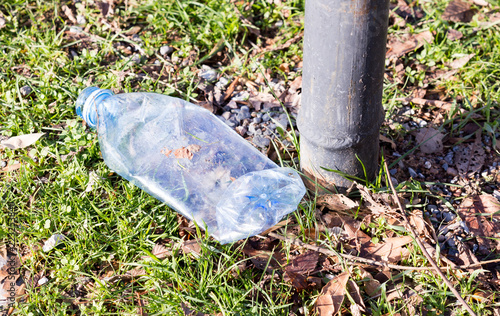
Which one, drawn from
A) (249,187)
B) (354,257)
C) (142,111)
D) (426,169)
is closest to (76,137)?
(142,111)

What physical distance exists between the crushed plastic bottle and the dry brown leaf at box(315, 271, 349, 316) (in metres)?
0.41

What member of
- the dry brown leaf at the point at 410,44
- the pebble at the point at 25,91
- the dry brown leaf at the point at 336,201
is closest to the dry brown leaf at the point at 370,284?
the dry brown leaf at the point at 336,201

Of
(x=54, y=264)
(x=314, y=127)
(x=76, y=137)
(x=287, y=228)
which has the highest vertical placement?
(x=314, y=127)

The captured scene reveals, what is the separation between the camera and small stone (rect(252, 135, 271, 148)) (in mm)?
2808

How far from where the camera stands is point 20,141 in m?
2.90

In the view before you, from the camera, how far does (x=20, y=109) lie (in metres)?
3.06

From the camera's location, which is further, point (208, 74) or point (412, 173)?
point (208, 74)

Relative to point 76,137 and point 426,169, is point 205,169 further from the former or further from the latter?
point 426,169

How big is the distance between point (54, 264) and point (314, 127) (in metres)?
1.52

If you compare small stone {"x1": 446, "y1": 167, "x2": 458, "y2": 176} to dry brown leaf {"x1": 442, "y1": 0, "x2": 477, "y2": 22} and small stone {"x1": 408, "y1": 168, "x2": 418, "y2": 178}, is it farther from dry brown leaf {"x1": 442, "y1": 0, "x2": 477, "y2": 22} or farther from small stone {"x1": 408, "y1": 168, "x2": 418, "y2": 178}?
dry brown leaf {"x1": 442, "y1": 0, "x2": 477, "y2": 22}

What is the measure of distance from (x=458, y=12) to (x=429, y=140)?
1.32 meters

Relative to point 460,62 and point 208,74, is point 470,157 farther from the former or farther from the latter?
point 208,74

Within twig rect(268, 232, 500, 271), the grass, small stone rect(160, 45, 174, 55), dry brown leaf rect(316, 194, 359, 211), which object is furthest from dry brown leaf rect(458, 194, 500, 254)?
small stone rect(160, 45, 174, 55)

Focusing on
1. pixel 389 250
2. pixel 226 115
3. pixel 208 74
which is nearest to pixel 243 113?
pixel 226 115
